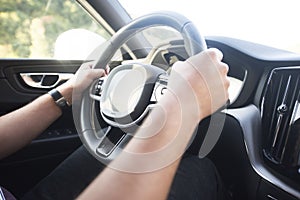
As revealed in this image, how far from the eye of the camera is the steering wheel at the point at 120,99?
3.02ft

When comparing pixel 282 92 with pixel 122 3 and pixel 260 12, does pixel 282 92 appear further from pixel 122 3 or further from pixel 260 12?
pixel 122 3

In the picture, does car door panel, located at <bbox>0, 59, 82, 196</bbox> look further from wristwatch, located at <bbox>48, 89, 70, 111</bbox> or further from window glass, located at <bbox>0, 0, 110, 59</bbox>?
wristwatch, located at <bbox>48, 89, 70, 111</bbox>

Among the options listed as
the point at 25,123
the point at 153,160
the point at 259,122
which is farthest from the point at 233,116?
the point at 25,123

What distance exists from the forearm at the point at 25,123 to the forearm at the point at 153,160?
1.68ft

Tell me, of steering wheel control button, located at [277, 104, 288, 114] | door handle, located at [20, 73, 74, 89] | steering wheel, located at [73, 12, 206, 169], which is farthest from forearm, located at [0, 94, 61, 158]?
steering wheel control button, located at [277, 104, 288, 114]

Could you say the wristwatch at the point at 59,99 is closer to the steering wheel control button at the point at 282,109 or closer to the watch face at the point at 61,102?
the watch face at the point at 61,102

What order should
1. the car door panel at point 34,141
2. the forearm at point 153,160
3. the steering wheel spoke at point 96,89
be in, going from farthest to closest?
the car door panel at point 34,141
the steering wheel spoke at point 96,89
the forearm at point 153,160

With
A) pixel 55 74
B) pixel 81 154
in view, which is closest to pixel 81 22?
pixel 55 74

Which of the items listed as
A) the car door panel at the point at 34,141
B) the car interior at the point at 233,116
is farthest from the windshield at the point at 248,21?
the car door panel at the point at 34,141

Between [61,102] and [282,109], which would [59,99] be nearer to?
[61,102]

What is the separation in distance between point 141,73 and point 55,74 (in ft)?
2.50

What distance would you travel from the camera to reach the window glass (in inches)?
63.2

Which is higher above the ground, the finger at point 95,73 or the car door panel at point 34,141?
the finger at point 95,73

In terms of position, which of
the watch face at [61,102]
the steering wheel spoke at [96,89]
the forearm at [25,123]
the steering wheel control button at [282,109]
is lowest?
the forearm at [25,123]
